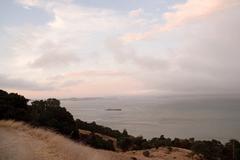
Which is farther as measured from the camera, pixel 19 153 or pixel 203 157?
pixel 203 157

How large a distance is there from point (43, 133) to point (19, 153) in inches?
175

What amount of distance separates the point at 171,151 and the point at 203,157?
166 inches

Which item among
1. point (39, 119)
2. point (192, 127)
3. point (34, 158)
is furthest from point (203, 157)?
point (192, 127)

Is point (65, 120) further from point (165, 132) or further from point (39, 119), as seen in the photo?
point (165, 132)

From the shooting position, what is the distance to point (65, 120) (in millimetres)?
28062

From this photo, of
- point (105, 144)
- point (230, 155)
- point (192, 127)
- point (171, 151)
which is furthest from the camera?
point (192, 127)

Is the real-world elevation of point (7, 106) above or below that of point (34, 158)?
above

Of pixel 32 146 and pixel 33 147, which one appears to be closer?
pixel 33 147

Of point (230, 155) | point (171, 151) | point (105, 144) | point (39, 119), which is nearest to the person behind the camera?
point (39, 119)

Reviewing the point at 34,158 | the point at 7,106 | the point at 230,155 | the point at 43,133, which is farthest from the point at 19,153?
the point at 230,155

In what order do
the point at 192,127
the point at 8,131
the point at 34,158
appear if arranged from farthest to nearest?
the point at 192,127 < the point at 8,131 < the point at 34,158

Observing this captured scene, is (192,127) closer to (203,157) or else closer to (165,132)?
(165,132)

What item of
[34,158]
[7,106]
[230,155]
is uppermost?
[7,106]

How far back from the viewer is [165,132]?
90.6 m
